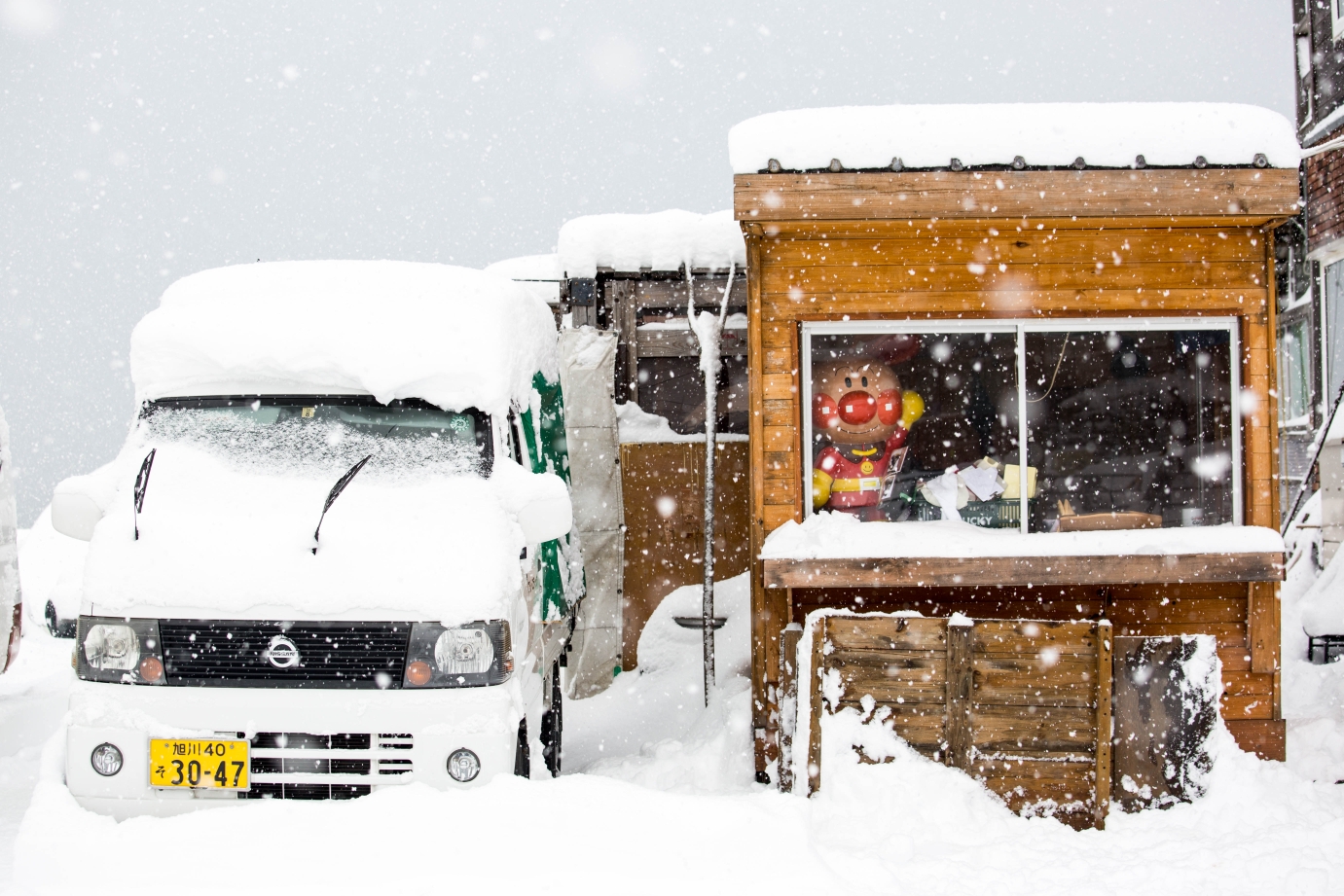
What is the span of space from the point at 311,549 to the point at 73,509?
1.31 m

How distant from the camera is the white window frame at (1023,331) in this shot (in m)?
6.14

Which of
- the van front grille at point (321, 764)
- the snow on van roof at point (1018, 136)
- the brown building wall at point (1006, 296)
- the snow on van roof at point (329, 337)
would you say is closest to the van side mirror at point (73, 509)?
the snow on van roof at point (329, 337)

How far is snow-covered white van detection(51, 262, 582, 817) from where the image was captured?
374 centimetres

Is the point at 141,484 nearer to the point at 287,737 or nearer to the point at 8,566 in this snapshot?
the point at 287,737

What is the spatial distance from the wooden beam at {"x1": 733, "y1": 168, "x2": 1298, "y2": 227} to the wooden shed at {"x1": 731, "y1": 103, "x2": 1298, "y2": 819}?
13 millimetres

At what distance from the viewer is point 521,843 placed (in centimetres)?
356

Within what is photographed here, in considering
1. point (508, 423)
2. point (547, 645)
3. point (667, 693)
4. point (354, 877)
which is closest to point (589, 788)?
point (354, 877)

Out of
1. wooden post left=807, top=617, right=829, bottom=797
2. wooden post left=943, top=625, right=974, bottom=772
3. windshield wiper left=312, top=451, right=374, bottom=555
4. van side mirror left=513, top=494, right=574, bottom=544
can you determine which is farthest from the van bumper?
wooden post left=943, top=625, right=974, bottom=772

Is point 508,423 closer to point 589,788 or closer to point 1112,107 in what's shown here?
point 589,788

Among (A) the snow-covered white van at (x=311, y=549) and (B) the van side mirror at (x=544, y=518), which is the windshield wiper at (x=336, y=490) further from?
(B) the van side mirror at (x=544, y=518)

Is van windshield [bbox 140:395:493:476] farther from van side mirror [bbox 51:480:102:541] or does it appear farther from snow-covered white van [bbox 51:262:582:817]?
van side mirror [bbox 51:480:102:541]

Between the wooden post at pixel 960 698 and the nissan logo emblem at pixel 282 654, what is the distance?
11.1 feet

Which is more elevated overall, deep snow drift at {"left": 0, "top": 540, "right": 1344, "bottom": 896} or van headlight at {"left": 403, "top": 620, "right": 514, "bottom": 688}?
van headlight at {"left": 403, "top": 620, "right": 514, "bottom": 688}

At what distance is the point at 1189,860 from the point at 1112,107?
4.34m
